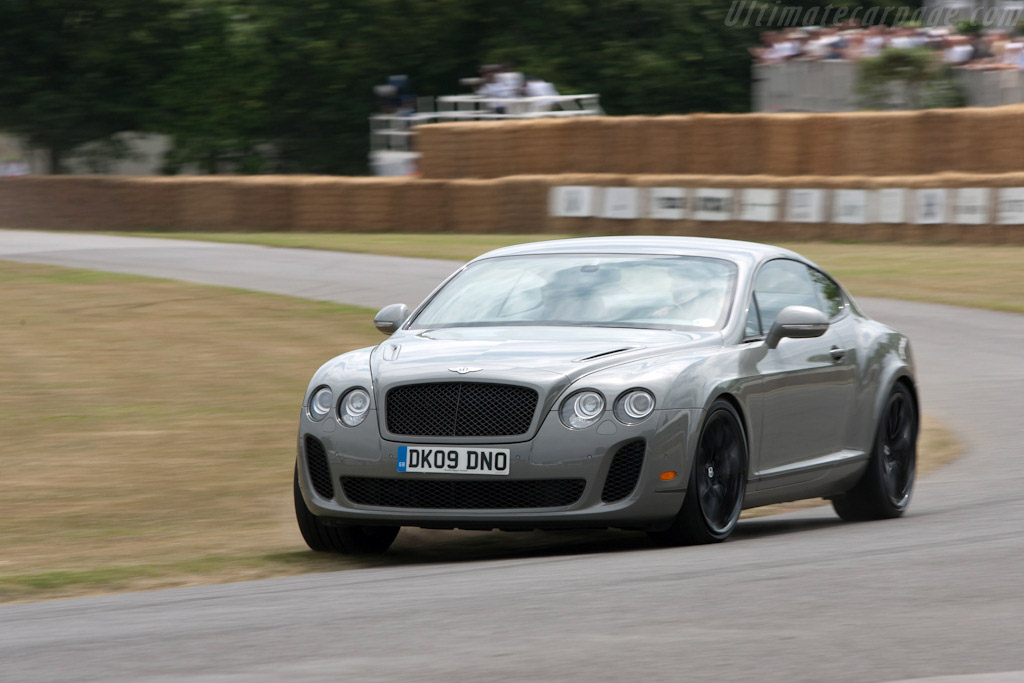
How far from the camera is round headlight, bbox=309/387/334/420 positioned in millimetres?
7148

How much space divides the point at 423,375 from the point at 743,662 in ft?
8.64

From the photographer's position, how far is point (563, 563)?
6594 millimetres

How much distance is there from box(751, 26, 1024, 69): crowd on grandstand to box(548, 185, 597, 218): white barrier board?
5899mm

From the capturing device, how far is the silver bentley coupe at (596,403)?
22.4 ft

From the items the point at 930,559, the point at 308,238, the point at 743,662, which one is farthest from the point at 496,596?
the point at 308,238

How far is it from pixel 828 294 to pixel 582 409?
7.80ft

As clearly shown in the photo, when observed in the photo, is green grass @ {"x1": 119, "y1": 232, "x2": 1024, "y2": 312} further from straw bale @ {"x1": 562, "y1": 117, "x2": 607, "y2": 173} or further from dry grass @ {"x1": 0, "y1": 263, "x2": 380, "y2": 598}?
dry grass @ {"x1": 0, "y1": 263, "x2": 380, "y2": 598}

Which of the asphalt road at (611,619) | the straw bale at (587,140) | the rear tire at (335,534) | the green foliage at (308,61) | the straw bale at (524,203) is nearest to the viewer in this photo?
the asphalt road at (611,619)

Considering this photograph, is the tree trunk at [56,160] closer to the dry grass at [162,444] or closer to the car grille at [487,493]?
the dry grass at [162,444]

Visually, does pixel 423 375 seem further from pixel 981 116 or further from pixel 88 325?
pixel 981 116

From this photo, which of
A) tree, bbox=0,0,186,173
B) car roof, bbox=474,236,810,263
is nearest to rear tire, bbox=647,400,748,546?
car roof, bbox=474,236,810,263

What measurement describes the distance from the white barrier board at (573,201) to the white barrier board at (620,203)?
0.81 feet

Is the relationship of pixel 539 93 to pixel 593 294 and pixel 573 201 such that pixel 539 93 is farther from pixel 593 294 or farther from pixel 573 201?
pixel 593 294

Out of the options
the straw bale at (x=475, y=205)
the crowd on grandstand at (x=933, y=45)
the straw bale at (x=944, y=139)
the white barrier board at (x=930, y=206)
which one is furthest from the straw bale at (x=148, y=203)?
the white barrier board at (x=930, y=206)
